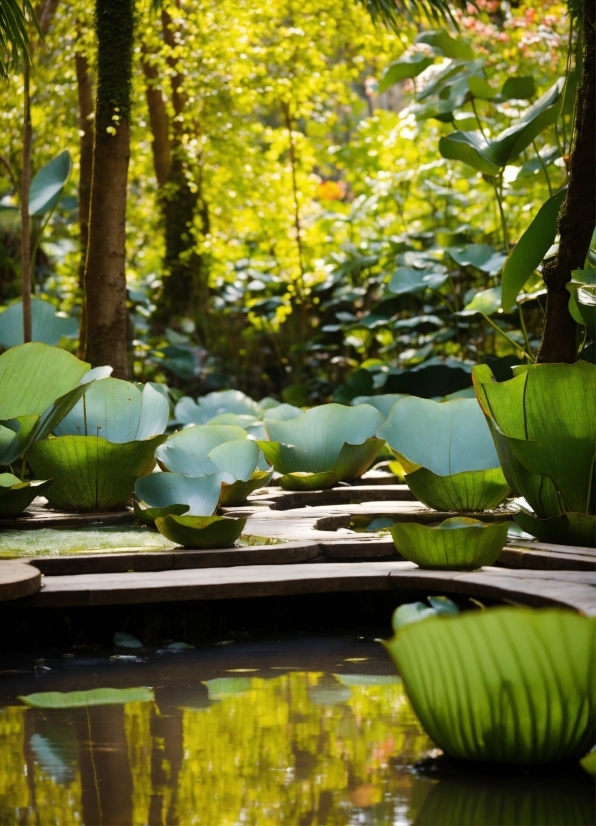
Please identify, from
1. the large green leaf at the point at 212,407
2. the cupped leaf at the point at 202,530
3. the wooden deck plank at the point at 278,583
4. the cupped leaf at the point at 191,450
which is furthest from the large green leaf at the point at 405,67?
the wooden deck plank at the point at 278,583

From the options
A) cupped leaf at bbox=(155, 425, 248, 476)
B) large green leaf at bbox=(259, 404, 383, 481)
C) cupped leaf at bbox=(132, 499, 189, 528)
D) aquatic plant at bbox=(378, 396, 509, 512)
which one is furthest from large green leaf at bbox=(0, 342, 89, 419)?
aquatic plant at bbox=(378, 396, 509, 512)

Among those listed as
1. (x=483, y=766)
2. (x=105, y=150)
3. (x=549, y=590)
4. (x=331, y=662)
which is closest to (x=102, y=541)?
(x=331, y=662)

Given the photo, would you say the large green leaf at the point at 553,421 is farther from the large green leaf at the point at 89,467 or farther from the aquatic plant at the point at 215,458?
the large green leaf at the point at 89,467

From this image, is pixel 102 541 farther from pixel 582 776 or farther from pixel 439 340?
pixel 439 340

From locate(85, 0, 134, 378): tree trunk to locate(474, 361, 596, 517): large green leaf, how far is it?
288cm

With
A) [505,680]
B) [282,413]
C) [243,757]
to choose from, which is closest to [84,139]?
[282,413]

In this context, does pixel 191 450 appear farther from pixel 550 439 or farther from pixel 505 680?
pixel 505 680

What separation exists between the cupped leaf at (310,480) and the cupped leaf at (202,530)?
4.97 ft

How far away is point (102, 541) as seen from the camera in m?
3.65

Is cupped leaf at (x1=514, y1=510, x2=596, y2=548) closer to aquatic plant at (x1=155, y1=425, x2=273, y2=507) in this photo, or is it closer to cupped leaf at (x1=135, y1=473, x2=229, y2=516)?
cupped leaf at (x1=135, y1=473, x2=229, y2=516)

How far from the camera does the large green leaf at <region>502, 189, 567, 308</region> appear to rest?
409 cm

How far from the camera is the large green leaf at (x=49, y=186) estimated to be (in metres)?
6.00

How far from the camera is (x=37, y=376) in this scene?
4211mm

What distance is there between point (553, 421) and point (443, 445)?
913mm
